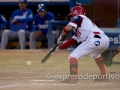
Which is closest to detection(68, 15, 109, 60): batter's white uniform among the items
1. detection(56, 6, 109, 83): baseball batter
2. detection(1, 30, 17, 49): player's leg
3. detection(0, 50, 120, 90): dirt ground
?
detection(56, 6, 109, 83): baseball batter

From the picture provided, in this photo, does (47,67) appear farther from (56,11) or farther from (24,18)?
(56,11)

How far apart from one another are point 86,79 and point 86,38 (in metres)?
0.90

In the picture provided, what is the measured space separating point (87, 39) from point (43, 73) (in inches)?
64.5

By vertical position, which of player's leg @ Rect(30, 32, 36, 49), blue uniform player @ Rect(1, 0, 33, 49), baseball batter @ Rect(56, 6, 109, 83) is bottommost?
player's leg @ Rect(30, 32, 36, 49)

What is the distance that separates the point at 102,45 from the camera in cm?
794

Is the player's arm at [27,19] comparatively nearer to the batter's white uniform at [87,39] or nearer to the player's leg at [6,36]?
the player's leg at [6,36]

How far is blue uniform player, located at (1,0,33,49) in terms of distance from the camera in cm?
1292

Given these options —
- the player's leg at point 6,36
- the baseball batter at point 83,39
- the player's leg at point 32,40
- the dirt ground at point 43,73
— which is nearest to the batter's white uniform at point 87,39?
the baseball batter at point 83,39

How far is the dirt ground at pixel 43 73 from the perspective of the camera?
7.61 metres

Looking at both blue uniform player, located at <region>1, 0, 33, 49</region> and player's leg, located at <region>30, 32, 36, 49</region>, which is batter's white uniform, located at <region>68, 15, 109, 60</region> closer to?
player's leg, located at <region>30, 32, 36, 49</region>

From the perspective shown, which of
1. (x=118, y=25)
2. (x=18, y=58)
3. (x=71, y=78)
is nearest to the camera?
(x=71, y=78)

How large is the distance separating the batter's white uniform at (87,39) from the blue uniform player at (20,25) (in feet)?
16.5

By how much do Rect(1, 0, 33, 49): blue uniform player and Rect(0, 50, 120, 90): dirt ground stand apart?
21.1 inches

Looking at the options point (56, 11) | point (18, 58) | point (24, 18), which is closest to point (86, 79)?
point (18, 58)
